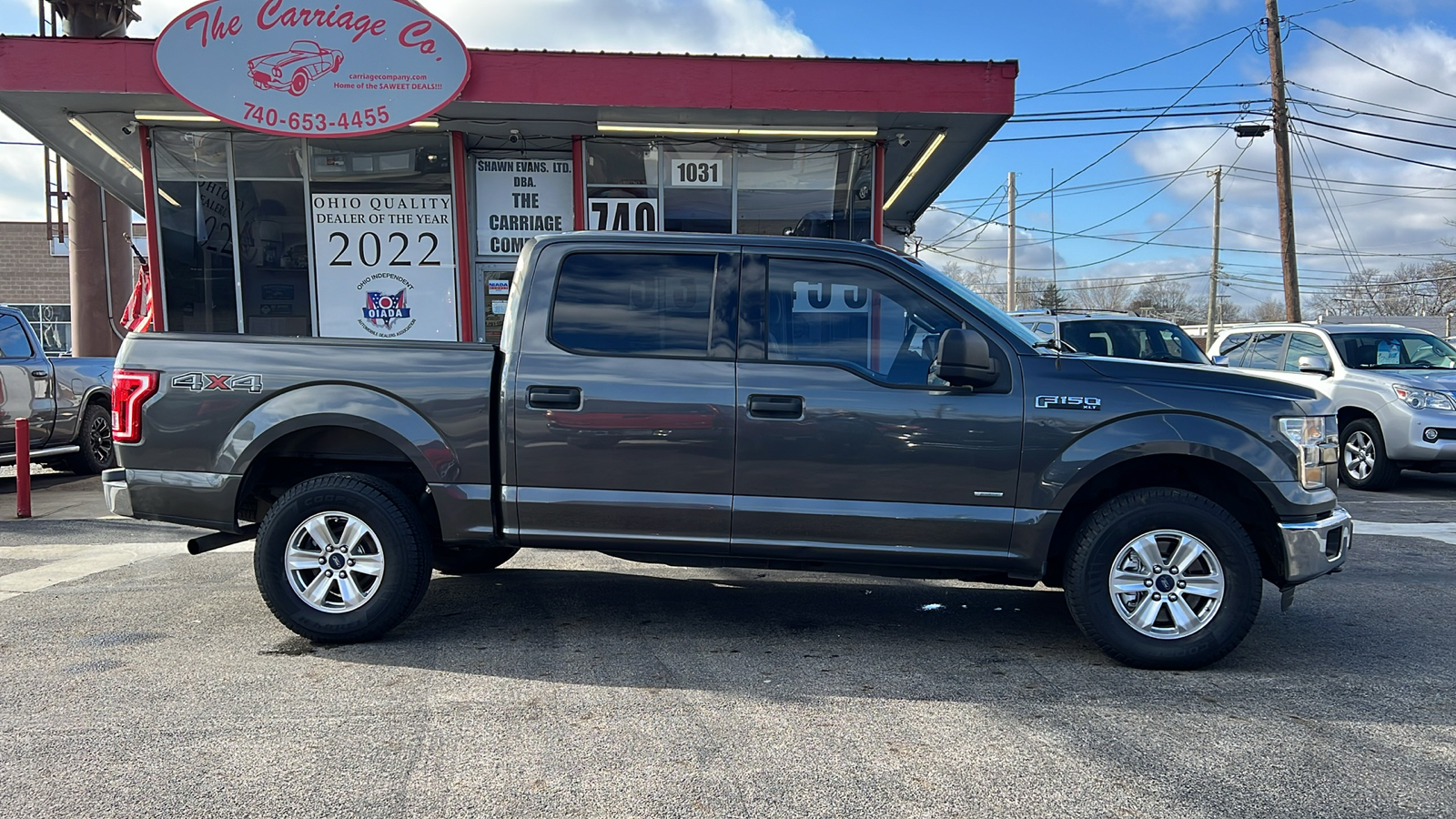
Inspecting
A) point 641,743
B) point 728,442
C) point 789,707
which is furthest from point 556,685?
point 728,442

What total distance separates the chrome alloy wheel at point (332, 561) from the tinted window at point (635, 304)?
141 centimetres

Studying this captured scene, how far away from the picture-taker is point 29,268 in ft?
109

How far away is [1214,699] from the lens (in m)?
4.11

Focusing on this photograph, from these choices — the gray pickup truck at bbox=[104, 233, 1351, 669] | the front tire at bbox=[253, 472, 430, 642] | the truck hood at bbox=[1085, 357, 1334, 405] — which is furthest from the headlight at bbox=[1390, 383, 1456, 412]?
the front tire at bbox=[253, 472, 430, 642]

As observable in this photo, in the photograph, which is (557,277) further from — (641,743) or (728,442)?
(641,743)

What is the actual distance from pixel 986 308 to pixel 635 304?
1.77m

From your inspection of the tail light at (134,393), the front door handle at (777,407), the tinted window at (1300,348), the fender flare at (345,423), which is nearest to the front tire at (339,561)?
the fender flare at (345,423)

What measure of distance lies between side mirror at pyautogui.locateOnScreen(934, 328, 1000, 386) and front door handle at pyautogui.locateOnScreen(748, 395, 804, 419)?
682 mm

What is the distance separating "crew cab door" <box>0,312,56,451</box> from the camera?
32.0 ft

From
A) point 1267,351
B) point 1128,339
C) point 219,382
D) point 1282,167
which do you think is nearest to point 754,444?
point 219,382

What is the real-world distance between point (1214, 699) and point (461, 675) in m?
3.33

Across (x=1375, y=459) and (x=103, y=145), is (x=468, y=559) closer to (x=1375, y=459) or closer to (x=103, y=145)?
(x=103, y=145)

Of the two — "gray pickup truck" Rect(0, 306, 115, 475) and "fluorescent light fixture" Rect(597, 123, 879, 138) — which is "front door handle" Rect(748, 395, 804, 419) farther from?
"gray pickup truck" Rect(0, 306, 115, 475)

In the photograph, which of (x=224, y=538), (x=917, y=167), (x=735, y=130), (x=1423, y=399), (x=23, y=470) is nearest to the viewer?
(x=224, y=538)
